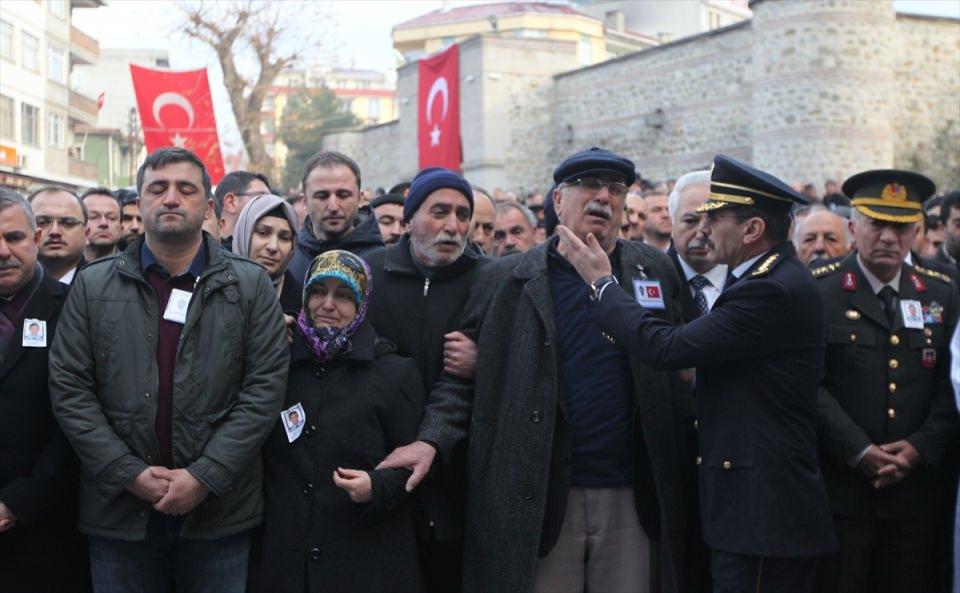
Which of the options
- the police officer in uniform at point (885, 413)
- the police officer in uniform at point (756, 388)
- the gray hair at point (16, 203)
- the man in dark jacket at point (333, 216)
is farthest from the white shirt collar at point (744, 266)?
the gray hair at point (16, 203)

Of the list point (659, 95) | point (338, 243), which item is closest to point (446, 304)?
point (338, 243)

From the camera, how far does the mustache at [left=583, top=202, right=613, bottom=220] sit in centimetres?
383

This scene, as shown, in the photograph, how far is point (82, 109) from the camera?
43.1m

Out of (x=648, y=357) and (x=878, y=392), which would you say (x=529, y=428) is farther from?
(x=878, y=392)

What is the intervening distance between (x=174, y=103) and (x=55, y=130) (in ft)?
106

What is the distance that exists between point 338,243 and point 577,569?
91.9 inches

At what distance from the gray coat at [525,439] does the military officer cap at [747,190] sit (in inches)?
19.4

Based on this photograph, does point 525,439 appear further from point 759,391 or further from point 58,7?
point 58,7

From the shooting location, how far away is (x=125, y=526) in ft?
12.0

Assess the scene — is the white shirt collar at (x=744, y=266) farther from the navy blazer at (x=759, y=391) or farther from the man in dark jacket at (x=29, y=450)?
the man in dark jacket at (x=29, y=450)

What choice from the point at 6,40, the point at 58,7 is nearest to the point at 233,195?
the point at 6,40

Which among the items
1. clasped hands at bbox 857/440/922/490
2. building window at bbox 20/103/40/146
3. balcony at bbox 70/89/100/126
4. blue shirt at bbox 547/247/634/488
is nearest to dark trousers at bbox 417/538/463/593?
blue shirt at bbox 547/247/634/488

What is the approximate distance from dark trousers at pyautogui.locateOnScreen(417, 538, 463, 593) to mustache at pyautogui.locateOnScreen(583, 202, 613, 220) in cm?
144

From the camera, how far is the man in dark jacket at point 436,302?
404cm
